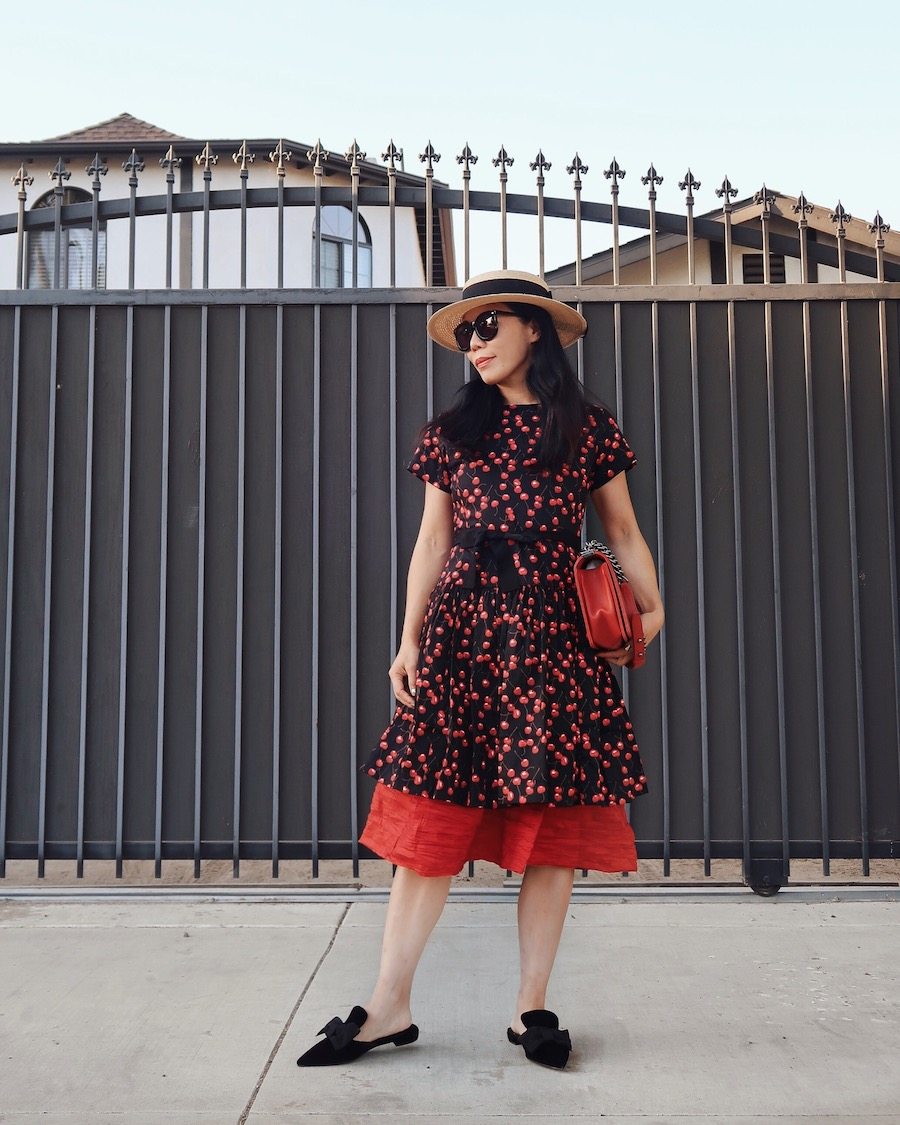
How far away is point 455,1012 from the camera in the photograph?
8.50 ft

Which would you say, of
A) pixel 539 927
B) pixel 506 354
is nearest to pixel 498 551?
pixel 506 354

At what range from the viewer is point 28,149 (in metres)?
15.7

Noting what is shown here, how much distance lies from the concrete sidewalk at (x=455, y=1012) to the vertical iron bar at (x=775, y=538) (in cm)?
44

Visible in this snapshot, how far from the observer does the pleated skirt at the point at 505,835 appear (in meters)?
2.28

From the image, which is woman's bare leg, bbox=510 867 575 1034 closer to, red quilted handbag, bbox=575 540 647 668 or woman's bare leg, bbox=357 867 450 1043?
woman's bare leg, bbox=357 867 450 1043

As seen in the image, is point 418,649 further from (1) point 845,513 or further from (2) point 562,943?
(1) point 845,513

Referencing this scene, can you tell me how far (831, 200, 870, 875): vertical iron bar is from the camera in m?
3.61

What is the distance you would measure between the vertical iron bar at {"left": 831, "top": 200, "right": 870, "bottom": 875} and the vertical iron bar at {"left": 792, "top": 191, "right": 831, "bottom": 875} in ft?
0.39

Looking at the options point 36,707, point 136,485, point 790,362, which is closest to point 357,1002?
point 36,707

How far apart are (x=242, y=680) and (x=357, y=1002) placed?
135cm

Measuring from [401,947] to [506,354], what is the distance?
1421mm

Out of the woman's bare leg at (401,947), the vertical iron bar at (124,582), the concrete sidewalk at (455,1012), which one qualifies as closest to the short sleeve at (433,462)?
the woman's bare leg at (401,947)

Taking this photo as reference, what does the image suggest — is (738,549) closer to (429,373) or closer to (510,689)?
(429,373)

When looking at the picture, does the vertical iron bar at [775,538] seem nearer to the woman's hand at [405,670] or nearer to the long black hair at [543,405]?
the long black hair at [543,405]
